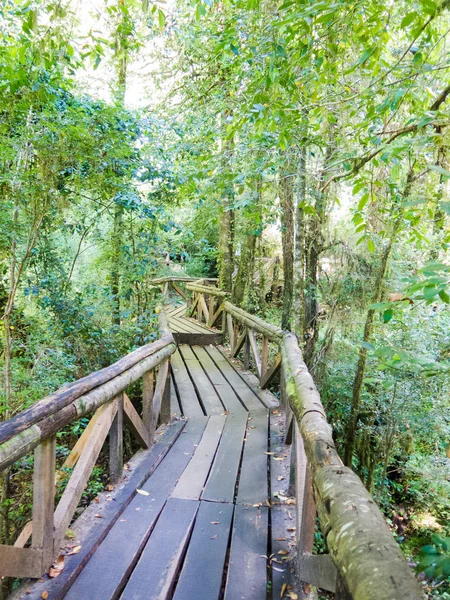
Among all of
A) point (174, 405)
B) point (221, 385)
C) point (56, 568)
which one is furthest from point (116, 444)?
point (221, 385)

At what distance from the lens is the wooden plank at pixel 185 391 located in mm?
5034

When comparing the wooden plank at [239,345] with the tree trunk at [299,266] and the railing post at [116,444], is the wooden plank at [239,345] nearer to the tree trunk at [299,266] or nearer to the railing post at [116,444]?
the tree trunk at [299,266]

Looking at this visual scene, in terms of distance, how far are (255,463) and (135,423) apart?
1136mm

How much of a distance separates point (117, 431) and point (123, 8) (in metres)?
3.06

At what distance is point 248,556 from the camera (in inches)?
90.0

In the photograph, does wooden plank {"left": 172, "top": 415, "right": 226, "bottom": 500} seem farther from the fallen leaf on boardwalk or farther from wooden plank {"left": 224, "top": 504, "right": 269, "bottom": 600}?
the fallen leaf on boardwalk

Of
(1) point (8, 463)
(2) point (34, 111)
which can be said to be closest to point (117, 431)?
(1) point (8, 463)

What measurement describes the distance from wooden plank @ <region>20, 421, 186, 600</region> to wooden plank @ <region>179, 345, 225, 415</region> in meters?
1.03

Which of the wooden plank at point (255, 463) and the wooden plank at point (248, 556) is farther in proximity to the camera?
the wooden plank at point (255, 463)

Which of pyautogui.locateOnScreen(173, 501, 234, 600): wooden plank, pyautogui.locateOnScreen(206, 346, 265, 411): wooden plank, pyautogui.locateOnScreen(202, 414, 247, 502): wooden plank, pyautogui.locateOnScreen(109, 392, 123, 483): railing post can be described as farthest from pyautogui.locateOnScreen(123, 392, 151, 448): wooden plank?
pyautogui.locateOnScreen(206, 346, 265, 411): wooden plank

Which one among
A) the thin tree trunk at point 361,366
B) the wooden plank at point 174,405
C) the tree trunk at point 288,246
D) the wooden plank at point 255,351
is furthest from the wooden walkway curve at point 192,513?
the tree trunk at point 288,246

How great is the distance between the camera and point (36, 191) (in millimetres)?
4672

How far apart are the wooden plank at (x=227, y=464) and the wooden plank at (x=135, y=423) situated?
0.69 meters

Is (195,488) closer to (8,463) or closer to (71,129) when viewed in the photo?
(8,463)
